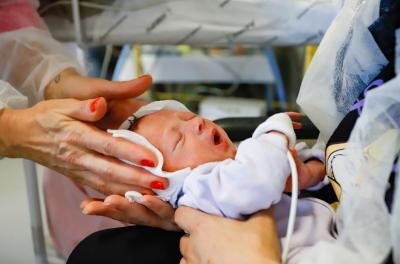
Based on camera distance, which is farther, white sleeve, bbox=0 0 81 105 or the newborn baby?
white sleeve, bbox=0 0 81 105

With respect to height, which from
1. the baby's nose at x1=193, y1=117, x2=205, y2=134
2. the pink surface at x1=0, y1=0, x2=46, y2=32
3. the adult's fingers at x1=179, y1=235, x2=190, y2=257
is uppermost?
the pink surface at x1=0, y1=0, x2=46, y2=32

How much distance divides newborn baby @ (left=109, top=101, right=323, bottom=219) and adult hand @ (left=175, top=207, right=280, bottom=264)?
0.01 meters

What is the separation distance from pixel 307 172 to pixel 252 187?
0.43ft

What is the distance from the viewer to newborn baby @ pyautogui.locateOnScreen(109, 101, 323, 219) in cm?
47

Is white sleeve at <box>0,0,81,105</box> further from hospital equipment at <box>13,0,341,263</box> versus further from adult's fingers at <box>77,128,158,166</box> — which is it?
adult's fingers at <box>77,128,158,166</box>

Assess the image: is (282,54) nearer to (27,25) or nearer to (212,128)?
(27,25)

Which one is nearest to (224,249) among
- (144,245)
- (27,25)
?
(144,245)

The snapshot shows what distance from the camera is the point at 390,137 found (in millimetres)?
393

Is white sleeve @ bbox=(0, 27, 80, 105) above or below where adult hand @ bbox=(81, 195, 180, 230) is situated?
above

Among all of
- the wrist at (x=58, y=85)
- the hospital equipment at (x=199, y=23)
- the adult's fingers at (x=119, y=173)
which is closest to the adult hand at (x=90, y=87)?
the wrist at (x=58, y=85)

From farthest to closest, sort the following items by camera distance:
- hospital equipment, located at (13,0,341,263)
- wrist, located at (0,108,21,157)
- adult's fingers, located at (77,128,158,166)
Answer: hospital equipment, located at (13,0,341,263)
wrist, located at (0,108,21,157)
adult's fingers, located at (77,128,158,166)

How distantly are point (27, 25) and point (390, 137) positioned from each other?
2.31ft

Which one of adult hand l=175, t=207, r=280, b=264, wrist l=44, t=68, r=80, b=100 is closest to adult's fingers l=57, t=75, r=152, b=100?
wrist l=44, t=68, r=80, b=100

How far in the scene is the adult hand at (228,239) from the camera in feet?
1.39
